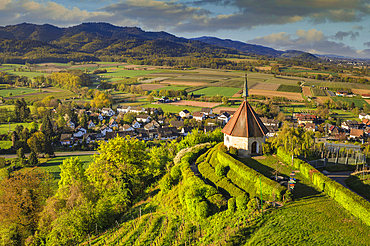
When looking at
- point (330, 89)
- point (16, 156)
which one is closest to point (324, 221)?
point (16, 156)

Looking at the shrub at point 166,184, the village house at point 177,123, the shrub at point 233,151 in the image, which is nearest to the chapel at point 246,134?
the shrub at point 233,151

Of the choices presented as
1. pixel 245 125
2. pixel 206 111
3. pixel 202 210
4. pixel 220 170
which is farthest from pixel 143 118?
pixel 202 210

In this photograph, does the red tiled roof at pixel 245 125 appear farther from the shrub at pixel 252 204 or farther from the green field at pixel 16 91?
the green field at pixel 16 91

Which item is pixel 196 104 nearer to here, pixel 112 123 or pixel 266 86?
pixel 112 123

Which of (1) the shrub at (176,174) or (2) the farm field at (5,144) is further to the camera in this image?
(2) the farm field at (5,144)

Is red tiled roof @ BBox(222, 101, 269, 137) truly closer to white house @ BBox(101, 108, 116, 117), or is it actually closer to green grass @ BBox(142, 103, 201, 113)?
green grass @ BBox(142, 103, 201, 113)
